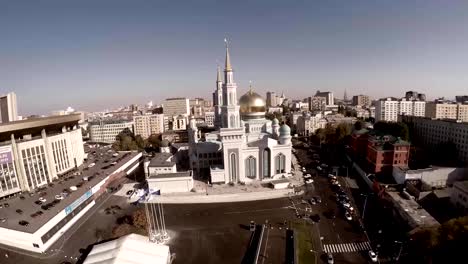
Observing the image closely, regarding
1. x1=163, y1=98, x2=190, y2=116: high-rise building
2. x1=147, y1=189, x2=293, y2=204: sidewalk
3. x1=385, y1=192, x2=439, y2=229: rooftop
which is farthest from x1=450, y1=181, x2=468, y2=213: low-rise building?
x1=163, y1=98, x2=190, y2=116: high-rise building

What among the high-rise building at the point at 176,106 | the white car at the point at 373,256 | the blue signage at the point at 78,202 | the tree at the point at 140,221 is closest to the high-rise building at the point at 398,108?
the white car at the point at 373,256

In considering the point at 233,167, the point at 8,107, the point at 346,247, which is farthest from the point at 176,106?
the point at 346,247

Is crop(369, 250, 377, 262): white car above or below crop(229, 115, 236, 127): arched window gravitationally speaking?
below

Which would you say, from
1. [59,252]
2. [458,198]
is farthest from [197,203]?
[458,198]

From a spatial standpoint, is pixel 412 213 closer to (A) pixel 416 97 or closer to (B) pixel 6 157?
(B) pixel 6 157

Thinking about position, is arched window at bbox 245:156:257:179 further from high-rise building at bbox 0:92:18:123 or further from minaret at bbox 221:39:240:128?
high-rise building at bbox 0:92:18:123

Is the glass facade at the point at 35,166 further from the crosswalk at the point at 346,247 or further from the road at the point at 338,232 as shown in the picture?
the crosswalk at the point at 346,247
